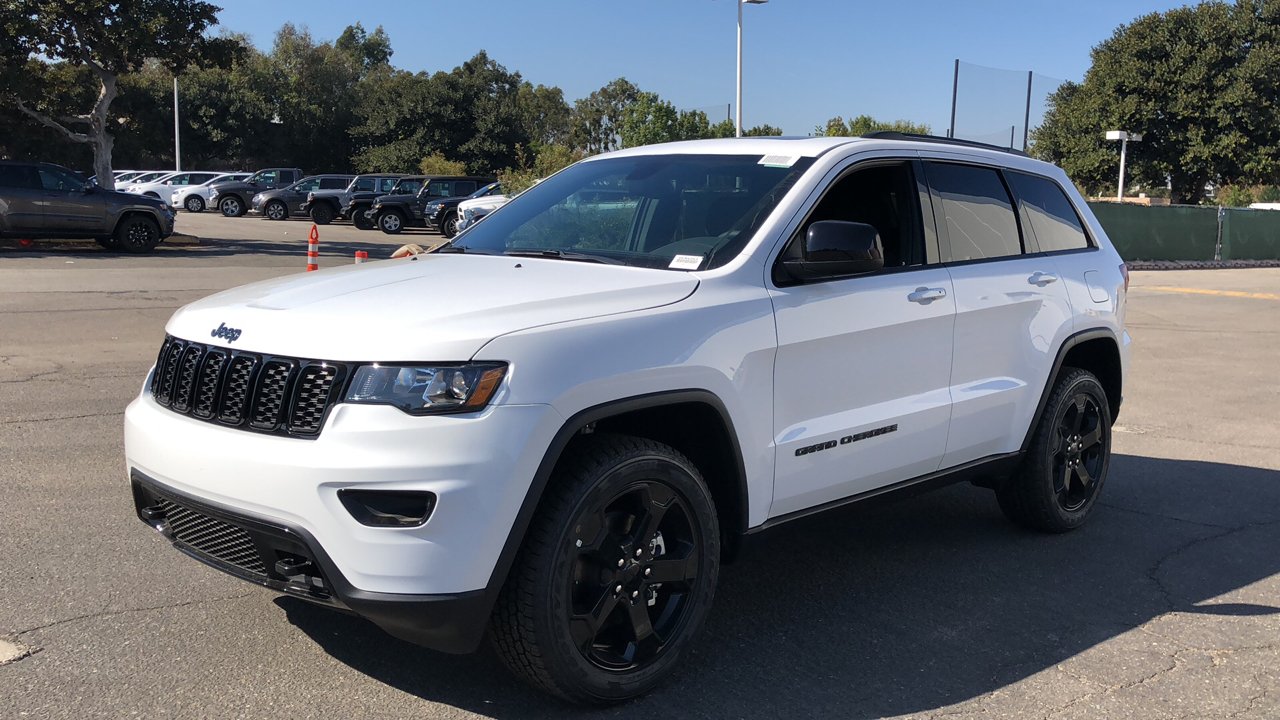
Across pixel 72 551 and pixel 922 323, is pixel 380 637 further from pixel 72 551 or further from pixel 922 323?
pixel 922 323

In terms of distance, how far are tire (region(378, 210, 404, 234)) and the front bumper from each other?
30.8 metres

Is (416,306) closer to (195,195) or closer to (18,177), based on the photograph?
(18,177)

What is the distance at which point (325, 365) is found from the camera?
321 cm

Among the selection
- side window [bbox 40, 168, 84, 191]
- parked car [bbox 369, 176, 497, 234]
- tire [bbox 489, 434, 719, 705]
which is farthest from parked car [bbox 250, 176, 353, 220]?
tire [bbox 489, 434, 719, 705]

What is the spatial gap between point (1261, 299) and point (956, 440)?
18.6m

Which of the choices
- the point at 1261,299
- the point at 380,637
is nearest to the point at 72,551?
the point at 380,637

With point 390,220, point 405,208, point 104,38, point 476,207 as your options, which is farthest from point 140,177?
point 104,38

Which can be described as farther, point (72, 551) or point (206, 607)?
point (72, 551)

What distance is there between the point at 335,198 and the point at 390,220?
4.47m

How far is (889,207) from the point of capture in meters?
4.78

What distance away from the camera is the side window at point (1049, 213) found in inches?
218

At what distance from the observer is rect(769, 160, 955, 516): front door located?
4016mm

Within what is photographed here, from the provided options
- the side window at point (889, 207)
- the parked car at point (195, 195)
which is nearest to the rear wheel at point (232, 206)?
the parked car at point (195, 195)

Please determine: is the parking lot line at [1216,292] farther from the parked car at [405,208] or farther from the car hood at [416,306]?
the car hood at [416,306]
